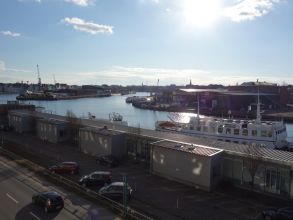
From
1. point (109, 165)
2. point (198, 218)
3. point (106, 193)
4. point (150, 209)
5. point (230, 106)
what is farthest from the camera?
point (230, 106)

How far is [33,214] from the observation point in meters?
18.9

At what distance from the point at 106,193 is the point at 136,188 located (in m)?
3.13

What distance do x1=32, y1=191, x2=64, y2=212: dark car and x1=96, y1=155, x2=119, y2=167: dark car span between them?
990 centimetres

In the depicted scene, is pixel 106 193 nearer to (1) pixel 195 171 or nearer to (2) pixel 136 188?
(2) pixel 136 188

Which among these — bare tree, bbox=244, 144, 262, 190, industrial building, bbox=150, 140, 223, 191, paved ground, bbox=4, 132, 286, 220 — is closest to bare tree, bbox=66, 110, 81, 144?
paved ground, bbox=4, 132, 286, 220

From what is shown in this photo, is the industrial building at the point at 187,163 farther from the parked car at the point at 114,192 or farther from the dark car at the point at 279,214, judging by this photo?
the dark car at the point at 279,214

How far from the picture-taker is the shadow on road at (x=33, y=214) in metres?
18.5

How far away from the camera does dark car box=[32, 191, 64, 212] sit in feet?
62.8

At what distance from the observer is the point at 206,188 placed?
917 inches

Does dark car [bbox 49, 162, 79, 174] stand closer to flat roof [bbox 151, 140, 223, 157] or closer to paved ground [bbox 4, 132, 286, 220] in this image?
paved ground [bbox 4, 132, 286, 220]

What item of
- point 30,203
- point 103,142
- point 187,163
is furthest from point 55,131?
point 187,163

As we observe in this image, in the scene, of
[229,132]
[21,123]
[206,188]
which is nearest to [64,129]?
[21,123]

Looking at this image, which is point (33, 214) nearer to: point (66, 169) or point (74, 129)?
point (66, 169)

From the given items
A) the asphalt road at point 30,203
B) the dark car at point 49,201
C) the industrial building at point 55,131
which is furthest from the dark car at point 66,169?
the industrial building at point 55,131
